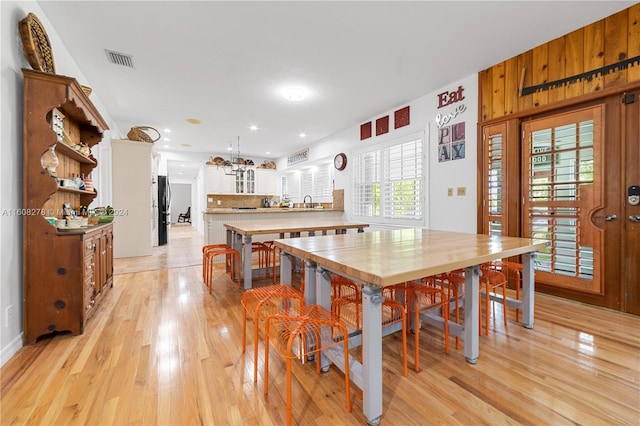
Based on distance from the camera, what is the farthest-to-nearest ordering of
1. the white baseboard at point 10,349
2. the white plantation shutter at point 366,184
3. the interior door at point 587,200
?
the white plantation shutter at point 366,184 → the interior door at point 587,200 → the white baseboard at point 10,349

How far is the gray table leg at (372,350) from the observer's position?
3.96 ft

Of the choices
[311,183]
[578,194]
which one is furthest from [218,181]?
[578,194]

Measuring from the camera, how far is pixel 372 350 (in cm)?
123

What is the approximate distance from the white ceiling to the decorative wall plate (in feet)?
1.20

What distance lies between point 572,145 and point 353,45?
94.9 inches

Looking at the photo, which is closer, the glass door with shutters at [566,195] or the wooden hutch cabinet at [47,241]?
the wooden hutch cabinet at [47,241]

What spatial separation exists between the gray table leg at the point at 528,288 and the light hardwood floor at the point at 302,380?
90 millimetres

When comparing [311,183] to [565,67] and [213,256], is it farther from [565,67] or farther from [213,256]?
[565,67]

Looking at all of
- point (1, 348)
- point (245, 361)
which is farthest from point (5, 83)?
point (245, 361)

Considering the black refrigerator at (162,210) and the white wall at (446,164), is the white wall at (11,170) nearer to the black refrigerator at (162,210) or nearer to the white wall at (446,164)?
the white wall at (446,164)

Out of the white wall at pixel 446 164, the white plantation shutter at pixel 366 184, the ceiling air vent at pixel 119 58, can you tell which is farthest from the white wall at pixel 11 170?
the white plantation shutter at pixel 366 184

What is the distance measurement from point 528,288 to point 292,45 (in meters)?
3.09

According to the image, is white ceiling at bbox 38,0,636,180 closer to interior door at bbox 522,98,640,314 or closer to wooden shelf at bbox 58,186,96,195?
interior door at bbox 522,98,640,314

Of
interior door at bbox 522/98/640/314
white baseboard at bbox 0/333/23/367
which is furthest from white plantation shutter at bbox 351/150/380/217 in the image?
white baseboard at bbox 0/333/23/367
